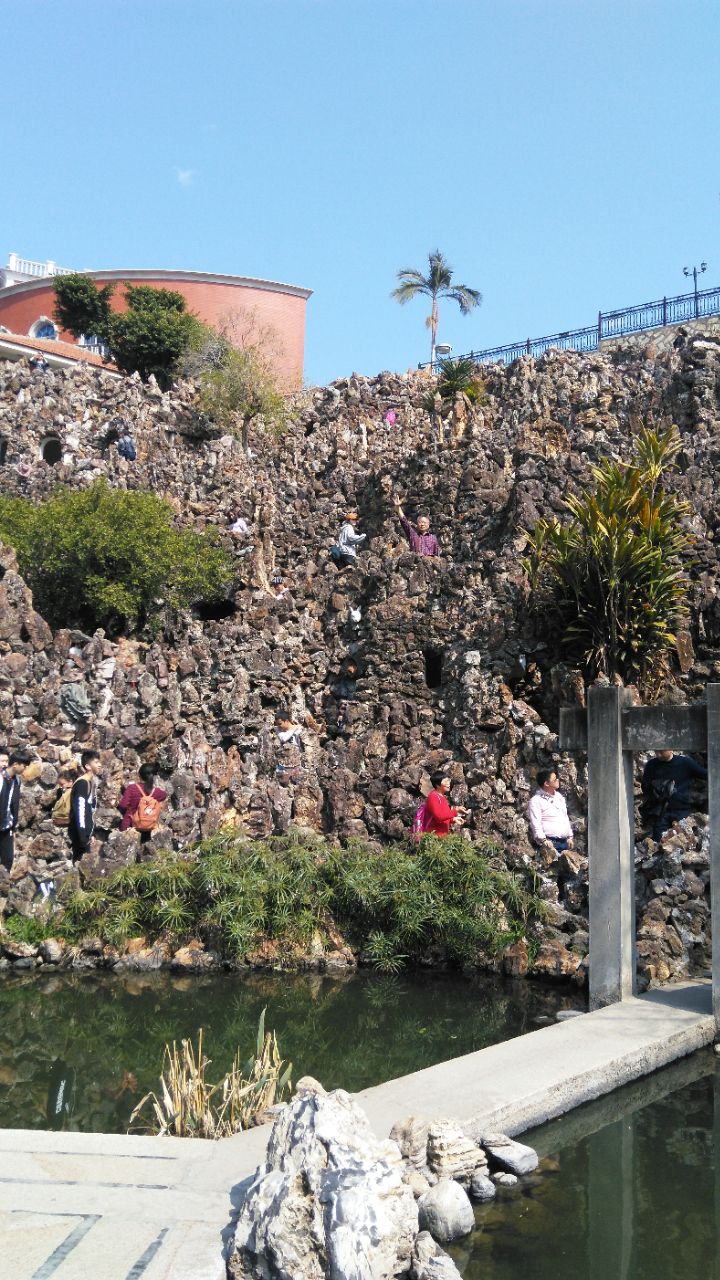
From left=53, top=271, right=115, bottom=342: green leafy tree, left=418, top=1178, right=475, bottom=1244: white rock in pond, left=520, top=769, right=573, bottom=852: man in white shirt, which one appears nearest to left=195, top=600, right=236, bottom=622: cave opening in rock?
left=520, top=769, right=573, bottom=852: man in white shirt

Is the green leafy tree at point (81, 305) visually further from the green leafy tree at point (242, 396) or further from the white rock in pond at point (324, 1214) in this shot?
the white rock in pond at point (324, 1214)

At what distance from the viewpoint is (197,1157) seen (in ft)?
17.3

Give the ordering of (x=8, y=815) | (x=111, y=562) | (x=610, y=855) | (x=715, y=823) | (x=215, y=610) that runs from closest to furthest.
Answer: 1. (x=715, y=823)
2. (x=610, y=855)
3. (x=8, y=815)
4. (x=111, y=562)
5. (x=215, y=610)

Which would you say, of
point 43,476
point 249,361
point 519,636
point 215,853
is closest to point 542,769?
point 519,636

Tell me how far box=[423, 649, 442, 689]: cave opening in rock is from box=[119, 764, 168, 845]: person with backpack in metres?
3.59

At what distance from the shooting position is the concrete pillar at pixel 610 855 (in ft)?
26.1

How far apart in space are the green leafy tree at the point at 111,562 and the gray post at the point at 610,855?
8.89 meters

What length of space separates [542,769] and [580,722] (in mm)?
3471

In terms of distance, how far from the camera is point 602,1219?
5.34 meters

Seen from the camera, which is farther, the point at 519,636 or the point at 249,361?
the point at 249,361

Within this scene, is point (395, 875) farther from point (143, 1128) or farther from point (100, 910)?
point (143, 1128)

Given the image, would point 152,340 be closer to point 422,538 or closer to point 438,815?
point 422,538

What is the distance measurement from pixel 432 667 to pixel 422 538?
2.12 metres

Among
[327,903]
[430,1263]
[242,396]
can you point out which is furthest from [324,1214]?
[242,396]
